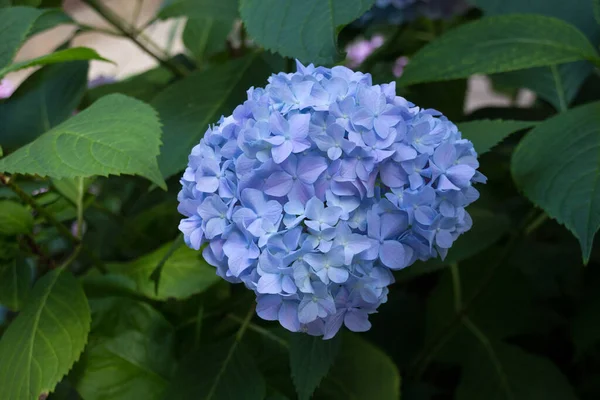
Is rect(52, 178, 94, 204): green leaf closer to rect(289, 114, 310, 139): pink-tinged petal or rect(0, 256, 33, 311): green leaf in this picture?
rect(0, 256, 33, 311): green leaf

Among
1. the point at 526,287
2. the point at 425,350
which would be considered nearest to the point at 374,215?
the point at 425,350

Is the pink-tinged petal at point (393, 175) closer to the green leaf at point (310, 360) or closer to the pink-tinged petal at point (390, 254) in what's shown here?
the pink-tinged petal at point (390, 254)

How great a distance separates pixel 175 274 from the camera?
62cm

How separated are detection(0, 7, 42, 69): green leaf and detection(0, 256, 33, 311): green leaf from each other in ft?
0.64

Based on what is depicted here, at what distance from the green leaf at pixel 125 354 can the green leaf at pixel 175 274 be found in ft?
0.09

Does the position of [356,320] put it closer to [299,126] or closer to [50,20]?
[299,126]

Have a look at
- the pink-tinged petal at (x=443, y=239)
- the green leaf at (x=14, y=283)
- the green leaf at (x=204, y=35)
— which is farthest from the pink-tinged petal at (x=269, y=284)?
the green leaf at (x=204, y=35)

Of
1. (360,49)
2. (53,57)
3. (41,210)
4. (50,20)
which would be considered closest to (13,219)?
(41,210)

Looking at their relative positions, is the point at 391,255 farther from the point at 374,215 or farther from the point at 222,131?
the point at 222,131

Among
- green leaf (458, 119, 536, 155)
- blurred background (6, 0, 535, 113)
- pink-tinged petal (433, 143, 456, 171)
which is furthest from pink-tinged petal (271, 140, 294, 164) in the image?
blurred background (6, 0, 535, 113)

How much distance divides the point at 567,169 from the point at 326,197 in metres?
0.27

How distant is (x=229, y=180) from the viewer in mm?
424

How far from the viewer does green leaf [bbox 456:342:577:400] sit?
0.80 metres

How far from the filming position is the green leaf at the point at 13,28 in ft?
1.96
